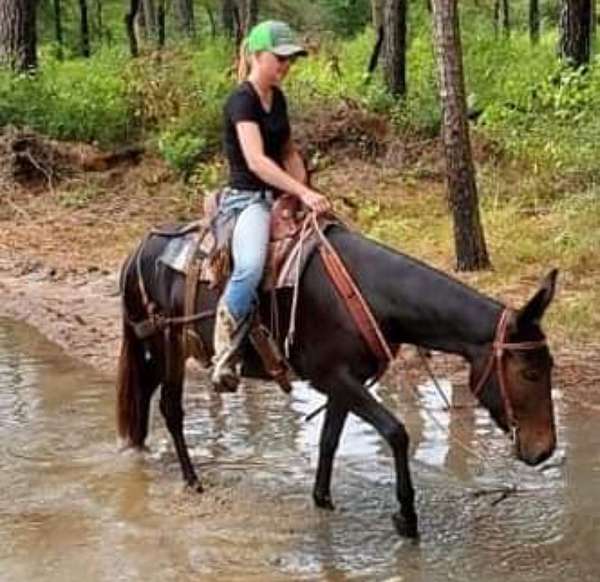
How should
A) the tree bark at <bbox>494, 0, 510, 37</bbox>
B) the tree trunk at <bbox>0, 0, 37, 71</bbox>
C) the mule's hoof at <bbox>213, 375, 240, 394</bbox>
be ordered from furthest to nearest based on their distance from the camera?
the tree bark at <bbox>494, 0, 510, 37</bbox> → the tree trunk at <bbox>0, 0, 37, 71</bbox> → the mule's hoof at <bbox>213, 375, 240, 394</bbox>

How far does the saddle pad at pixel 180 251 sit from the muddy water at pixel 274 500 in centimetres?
116

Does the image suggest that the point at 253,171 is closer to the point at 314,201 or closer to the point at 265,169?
the point at 265,169

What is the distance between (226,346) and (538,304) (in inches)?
64.5

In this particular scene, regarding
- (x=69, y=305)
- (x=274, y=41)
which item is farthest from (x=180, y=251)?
(x=69, y=305)

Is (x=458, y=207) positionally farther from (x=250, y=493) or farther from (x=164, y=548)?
(x=164, y=548)

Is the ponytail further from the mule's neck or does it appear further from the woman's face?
the mule's neck

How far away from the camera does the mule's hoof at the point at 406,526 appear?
598cm

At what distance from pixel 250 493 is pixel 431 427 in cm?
155

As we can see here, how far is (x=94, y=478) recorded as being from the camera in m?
7.08

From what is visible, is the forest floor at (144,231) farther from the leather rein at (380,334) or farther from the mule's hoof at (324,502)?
the leather rein at (380,334)

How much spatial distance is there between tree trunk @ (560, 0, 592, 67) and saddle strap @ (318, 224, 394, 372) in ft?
41.1

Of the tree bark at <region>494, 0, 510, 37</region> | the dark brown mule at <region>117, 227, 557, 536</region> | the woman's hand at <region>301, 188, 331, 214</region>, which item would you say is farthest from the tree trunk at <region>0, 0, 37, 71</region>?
the tree bark at <region>494, 0, 510, 37</region>

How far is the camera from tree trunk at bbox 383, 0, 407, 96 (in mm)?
19016

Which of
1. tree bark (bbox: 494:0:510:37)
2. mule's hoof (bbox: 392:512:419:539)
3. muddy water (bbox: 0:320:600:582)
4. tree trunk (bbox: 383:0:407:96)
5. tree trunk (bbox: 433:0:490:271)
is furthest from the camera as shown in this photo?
tree bark (bbox: 494:0:510:37)
